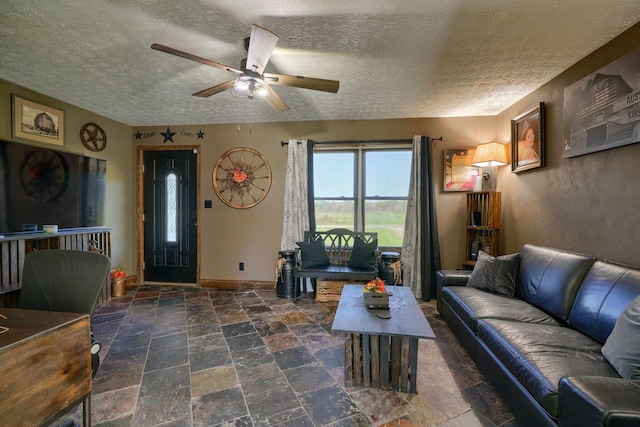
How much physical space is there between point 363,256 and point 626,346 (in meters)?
2.45

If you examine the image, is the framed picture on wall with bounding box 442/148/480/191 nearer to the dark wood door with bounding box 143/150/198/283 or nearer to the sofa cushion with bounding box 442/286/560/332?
the sofa cushion with bounding box 442/286/560/332

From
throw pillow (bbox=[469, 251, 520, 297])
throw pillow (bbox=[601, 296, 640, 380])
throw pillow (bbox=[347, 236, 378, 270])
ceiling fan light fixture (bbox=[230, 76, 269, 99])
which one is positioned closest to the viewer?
throw pillow (bbox=[601, 296, 640, 380])

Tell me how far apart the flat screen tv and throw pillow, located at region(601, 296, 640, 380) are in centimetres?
485

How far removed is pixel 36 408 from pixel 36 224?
9.23ft

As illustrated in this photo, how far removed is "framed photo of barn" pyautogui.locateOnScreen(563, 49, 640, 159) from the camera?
6.16 feet

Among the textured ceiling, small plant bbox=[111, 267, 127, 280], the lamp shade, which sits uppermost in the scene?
the textured ceiling

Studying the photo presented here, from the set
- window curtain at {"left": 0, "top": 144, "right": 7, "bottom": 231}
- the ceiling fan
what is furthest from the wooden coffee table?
window curtain at {"left": 0, "top": 144, "right": 7, "bottom": 231}

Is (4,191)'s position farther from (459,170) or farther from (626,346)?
(459,170)

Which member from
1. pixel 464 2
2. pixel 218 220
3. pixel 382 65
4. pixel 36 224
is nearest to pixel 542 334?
pixel 464 2

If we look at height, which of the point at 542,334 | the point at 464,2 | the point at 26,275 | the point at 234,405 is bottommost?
the point at 234,405

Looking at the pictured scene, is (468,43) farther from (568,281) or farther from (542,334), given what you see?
(542,334)

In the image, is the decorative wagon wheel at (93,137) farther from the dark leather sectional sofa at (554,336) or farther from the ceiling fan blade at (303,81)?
the dark leather sectional sofa at (554,336)

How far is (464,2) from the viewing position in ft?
5.48

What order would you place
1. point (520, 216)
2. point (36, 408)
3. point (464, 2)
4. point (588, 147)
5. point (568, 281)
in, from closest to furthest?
point (36, 408), point (464, 2), point (568, 281), point (588, 147), point (520, 216)
